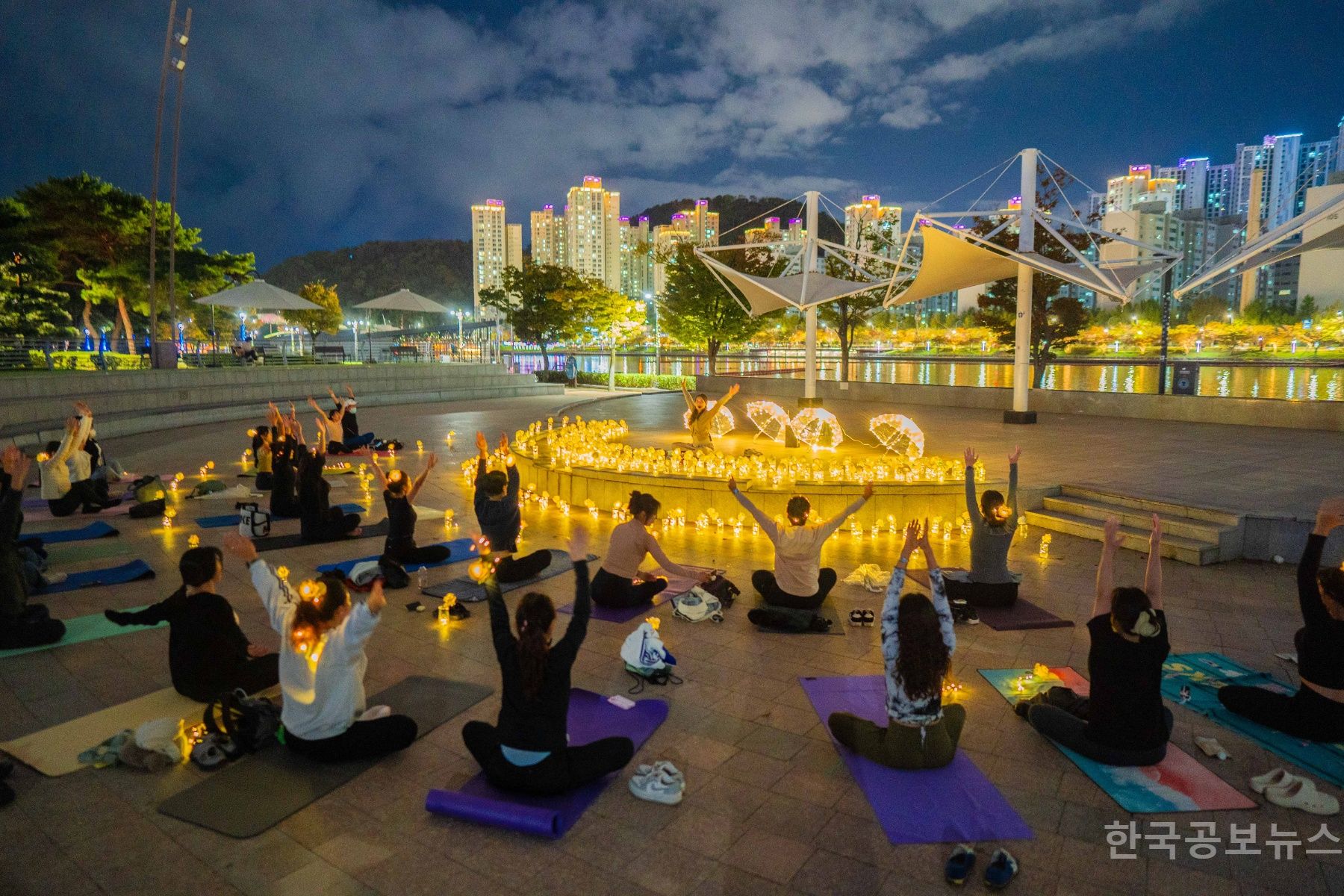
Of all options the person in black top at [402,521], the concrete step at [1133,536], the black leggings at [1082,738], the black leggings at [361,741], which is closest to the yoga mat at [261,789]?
the black leggings at [361,741]

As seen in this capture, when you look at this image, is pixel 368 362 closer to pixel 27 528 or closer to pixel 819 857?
pixel 27 528

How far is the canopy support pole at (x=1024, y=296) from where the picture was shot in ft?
55.2

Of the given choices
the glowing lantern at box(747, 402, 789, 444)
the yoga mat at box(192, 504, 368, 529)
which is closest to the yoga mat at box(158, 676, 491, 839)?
the yoga mat at box(192, 504, 368, 529)

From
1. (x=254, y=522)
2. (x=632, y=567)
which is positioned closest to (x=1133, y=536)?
(x=632, y=567)

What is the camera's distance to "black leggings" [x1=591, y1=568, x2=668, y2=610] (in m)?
6.84

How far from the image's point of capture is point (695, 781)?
409 cm

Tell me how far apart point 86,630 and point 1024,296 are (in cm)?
1842

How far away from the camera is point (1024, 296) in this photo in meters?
17.8

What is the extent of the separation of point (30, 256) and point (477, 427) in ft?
59.8

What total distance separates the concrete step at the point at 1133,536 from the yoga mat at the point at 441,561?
7.19 meters

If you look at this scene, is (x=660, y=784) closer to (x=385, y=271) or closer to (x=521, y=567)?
(x=521, y=567)

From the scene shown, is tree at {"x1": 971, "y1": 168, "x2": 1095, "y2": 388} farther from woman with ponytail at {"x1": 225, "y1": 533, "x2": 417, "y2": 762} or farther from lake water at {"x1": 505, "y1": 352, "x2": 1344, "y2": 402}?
woman with ponytail at {"x1": 225, "y1": 533, "x2": 417, "y2": 762}

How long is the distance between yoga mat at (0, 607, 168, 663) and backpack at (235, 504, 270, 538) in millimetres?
2685

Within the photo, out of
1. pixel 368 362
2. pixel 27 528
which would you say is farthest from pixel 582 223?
pixel 27 528
